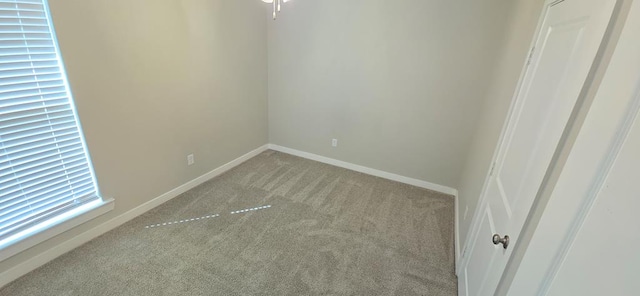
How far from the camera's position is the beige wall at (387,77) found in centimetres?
273

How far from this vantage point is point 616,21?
713mm

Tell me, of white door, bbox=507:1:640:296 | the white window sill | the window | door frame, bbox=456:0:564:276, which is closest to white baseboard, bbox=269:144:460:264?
door frame, bbox=456:0:564:276

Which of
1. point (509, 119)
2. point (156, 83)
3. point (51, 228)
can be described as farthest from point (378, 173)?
point (51, 228)

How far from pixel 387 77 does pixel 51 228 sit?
3.30 meters

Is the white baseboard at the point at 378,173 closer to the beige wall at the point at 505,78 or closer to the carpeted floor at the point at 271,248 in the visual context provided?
the carpeted floor at the point at 271,248

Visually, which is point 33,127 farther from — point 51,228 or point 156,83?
point 156,83

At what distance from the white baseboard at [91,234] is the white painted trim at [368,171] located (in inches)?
43.3

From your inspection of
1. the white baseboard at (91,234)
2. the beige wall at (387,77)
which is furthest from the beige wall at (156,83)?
the beige wall at (387,77)

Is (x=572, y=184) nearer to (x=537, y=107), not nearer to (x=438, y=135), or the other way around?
(x=537, y=107)

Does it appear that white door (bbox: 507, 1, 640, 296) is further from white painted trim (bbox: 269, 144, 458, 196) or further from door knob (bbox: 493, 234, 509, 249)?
white painted trim (bbox: 269, 144, 458, 196)

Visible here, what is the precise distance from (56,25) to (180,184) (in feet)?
5.50

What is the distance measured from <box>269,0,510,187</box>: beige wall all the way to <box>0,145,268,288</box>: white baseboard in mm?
1543

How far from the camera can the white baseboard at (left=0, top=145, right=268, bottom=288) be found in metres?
1.79

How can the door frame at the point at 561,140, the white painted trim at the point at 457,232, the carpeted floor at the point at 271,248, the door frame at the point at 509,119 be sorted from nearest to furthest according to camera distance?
the door frame at the point at 561,140
the door frame at the point at 509,119
the carpeted floor at the point at 271,248
the white painted trim at the point at 457,232
